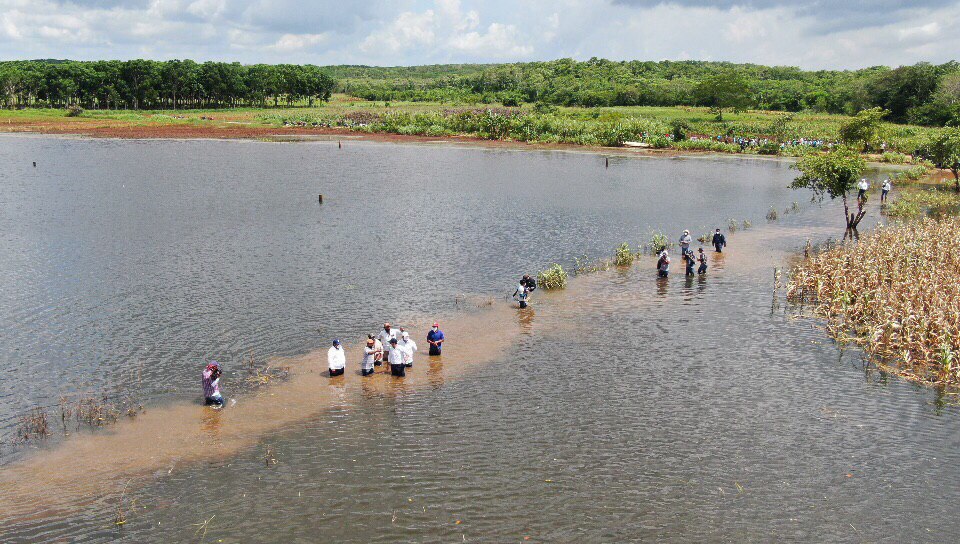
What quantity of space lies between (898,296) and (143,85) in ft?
544

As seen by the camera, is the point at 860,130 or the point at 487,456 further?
the point at 860,130

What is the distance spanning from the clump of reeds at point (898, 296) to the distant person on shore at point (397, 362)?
17.2 metres

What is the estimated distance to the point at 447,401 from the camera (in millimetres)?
23062

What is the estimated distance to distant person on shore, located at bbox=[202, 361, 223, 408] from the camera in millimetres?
21844

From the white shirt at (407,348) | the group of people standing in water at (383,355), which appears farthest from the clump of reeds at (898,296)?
the group of people standing in water at (383,355)

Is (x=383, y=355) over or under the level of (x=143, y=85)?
under

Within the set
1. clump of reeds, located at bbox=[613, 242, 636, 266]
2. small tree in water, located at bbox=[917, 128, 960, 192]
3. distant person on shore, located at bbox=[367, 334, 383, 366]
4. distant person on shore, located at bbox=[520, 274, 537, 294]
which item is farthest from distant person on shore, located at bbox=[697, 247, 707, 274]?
small tree in water, located at bbox=[917, 128, 960, 192]

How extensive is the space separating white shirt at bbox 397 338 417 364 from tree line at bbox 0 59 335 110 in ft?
523

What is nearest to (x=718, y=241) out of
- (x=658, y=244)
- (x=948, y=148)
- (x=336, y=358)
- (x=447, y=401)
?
(x=658, y=244)

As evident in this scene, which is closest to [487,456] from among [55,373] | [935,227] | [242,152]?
[55,373]

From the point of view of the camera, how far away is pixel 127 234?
46.7 metres

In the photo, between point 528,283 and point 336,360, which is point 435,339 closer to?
point 336,360

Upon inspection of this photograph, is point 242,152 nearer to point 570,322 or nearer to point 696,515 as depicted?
point 570,322

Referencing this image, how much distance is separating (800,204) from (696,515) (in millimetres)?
52788
